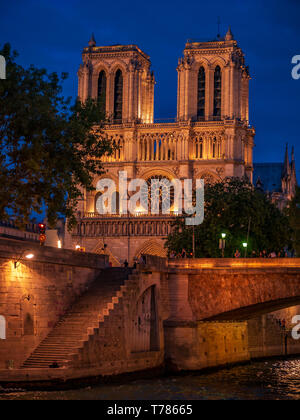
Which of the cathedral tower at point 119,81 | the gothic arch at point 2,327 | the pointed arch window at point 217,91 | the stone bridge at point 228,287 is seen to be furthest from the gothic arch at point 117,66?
the gothic arch at point 2,327

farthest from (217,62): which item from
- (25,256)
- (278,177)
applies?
(25,256)

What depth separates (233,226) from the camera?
59.6 metres

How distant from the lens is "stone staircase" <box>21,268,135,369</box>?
35.3m

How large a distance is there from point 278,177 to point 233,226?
2388 inches

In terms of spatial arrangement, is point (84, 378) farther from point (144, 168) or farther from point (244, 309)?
point (144, 168)

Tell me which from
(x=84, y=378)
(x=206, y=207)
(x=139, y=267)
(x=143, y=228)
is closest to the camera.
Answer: (x=84, y=378)

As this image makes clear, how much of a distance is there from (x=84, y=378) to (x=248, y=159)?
6221 centimetres

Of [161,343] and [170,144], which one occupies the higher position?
[170,144]

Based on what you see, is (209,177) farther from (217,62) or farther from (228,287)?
(228,287)

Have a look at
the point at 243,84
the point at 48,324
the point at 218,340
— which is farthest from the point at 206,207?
the point at 243,84

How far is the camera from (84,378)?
3497cm

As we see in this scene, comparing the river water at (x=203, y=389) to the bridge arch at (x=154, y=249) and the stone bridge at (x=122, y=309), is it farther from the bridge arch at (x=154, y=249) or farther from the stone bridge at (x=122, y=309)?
the bridge arch at (x=154, y=249)

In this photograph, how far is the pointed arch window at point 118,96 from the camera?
313 ft

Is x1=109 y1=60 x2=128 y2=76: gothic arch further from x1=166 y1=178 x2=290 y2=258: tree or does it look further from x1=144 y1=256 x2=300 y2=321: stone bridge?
x1=144 y1=256 x2=300 y2=321: stone bridge
